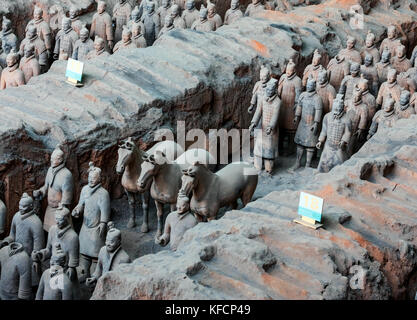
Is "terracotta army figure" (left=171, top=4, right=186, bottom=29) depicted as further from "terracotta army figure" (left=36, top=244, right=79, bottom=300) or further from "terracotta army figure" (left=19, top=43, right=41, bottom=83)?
"terracotta army figure" (left=36, top=244, right=79, bottom=300)

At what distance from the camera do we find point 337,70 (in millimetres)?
11102

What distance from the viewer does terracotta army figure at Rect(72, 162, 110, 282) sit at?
307 inches

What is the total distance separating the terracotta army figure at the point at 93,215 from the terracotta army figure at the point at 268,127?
8.59 feet

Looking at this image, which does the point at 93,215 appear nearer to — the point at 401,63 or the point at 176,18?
the point at 176,18

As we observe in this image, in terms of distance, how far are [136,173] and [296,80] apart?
2846 millimetres

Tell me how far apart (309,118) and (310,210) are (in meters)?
3.75

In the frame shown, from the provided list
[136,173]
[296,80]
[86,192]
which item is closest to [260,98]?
[296,80]

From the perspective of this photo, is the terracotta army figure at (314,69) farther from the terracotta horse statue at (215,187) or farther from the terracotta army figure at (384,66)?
the terracotta horse statue at (215,187)

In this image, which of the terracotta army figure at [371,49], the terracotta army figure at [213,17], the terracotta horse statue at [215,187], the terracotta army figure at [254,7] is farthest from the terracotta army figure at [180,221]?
the terracotta army figure at [254,7]

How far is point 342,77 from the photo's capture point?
11102mm

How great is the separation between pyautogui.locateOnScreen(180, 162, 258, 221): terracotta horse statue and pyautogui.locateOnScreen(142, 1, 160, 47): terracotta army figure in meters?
5.12

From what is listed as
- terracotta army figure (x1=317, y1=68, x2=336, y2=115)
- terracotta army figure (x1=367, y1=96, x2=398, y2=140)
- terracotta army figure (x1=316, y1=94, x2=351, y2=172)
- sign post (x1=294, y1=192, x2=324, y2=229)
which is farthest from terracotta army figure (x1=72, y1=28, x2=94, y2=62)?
sign post (x1=294, y1=192, x2=324, y2=229)

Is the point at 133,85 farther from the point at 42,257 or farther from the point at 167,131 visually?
the point at 42,257

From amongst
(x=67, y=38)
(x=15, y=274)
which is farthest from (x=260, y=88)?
(x=15, y=274)
